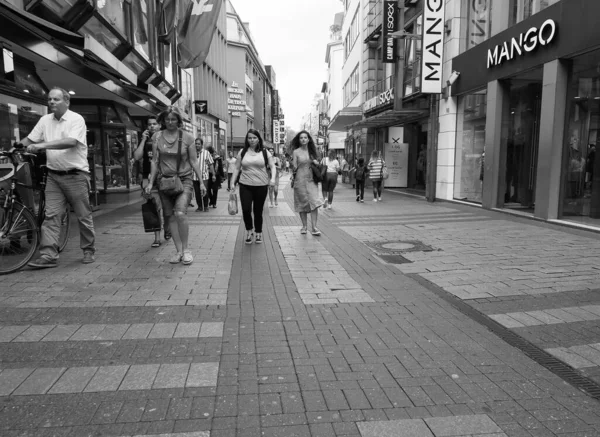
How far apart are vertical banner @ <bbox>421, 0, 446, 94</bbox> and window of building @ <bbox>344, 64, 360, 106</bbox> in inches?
611

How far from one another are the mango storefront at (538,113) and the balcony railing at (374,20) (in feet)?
32.4

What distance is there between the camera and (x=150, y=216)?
6.90 m

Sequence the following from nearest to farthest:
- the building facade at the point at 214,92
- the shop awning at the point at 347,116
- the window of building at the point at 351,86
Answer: the shop awning at the point at 347,116
the window of building at the point at 351,86
the building facade at the point at 214,92

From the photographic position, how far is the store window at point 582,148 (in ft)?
31.0

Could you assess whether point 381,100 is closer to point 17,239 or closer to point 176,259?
point 176,259

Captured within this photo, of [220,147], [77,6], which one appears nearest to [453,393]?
[77,6]

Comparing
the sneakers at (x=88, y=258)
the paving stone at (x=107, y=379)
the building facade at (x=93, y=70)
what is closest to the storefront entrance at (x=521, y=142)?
the building facade at (x=93, y=70)

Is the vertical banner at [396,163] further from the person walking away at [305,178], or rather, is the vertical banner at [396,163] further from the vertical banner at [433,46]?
the person walking away at [305,178]

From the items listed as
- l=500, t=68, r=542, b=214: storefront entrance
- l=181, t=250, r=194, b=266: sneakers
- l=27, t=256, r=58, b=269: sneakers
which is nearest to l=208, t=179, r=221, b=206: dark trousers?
l=181, t=250, r=194, b=266: sneakers

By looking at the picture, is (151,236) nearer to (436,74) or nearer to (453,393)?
(453,393)

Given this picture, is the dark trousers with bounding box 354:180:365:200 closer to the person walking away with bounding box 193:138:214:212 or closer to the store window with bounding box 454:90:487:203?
the store window with bounding box 454:90:487:203

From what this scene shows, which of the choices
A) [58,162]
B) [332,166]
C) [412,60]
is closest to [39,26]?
[58,162]

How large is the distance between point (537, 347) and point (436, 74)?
493 inches

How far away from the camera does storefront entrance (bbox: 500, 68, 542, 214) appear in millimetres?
11742
